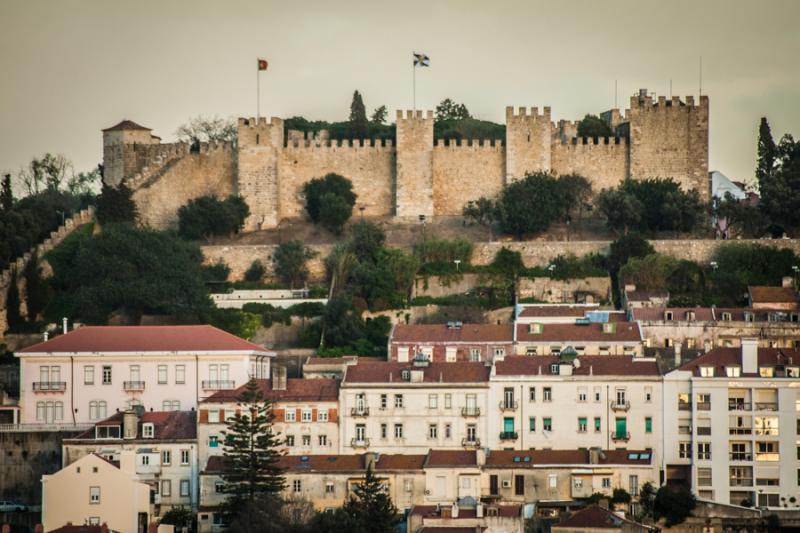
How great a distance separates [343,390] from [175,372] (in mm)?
7113

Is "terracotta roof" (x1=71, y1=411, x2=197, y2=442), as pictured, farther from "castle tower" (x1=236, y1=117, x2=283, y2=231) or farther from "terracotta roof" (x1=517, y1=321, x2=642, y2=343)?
"castle tower" (x1=236, y1=117, x2=283, y2=231)

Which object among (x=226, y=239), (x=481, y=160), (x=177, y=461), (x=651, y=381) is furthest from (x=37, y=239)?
(x=651, y=381)

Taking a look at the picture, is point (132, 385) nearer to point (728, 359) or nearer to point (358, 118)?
point (728, 359)

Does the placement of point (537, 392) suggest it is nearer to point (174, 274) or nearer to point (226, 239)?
point (174, 274)

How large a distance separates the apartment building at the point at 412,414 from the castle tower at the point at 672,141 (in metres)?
27.8

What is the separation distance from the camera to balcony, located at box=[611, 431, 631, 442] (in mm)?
60406

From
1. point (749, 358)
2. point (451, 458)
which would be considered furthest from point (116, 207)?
point (749, 358)

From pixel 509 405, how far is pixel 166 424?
10.9m

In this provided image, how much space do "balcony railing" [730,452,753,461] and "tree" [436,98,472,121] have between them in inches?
1737

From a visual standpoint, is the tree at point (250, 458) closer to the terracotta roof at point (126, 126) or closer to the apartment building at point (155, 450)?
the apartment building at point (155, 450)

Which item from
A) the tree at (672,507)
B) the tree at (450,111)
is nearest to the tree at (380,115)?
the tree at (450,111)

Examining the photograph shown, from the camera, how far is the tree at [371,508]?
179 ft

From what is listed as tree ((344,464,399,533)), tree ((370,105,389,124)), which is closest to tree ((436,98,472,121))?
tree ((370,105,389,124))

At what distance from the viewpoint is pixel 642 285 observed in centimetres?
7469
